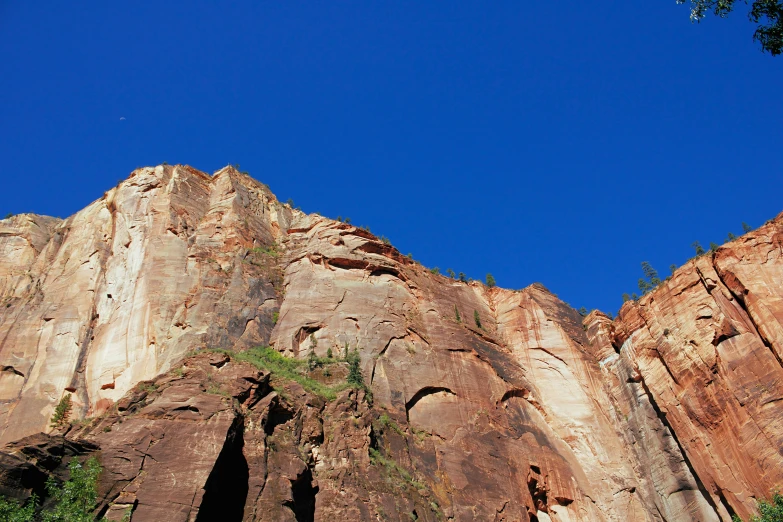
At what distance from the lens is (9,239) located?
2260 inches

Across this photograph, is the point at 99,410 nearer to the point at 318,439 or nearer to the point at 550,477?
the point at 318,439

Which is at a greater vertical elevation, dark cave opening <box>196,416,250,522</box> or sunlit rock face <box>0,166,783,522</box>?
sunlit rock face <box>0,166,783,522</box>

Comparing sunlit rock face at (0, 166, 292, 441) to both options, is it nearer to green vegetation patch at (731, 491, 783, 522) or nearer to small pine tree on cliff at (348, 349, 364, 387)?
small pine tree on cliff at (348, 349, 364, 387)

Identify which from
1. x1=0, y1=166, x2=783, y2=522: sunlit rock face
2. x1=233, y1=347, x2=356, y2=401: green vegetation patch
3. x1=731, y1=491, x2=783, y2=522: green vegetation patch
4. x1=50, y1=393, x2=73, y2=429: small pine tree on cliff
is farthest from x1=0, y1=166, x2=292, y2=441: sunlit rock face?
x1=731, y1=491, x2=783, y2=522: green vegetation patch

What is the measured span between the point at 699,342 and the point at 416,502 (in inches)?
854

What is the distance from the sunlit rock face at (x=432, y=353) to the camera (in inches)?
1474

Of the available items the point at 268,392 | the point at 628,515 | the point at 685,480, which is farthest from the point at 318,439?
the point at 685,480

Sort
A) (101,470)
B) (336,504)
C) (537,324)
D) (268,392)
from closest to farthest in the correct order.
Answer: (101,470) < (336,504) < (268,392) < (537,324)

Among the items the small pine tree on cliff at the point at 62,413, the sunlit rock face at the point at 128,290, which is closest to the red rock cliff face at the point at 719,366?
the sunlit rock face at the point at 128,290

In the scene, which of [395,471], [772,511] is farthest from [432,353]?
[772,511]

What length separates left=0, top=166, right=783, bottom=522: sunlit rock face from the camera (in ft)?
123

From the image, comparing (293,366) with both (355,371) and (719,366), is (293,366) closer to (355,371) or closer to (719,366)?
(355,371)

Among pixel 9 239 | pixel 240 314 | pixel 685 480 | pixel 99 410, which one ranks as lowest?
pixel 685 480

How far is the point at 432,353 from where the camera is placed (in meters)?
44.4
